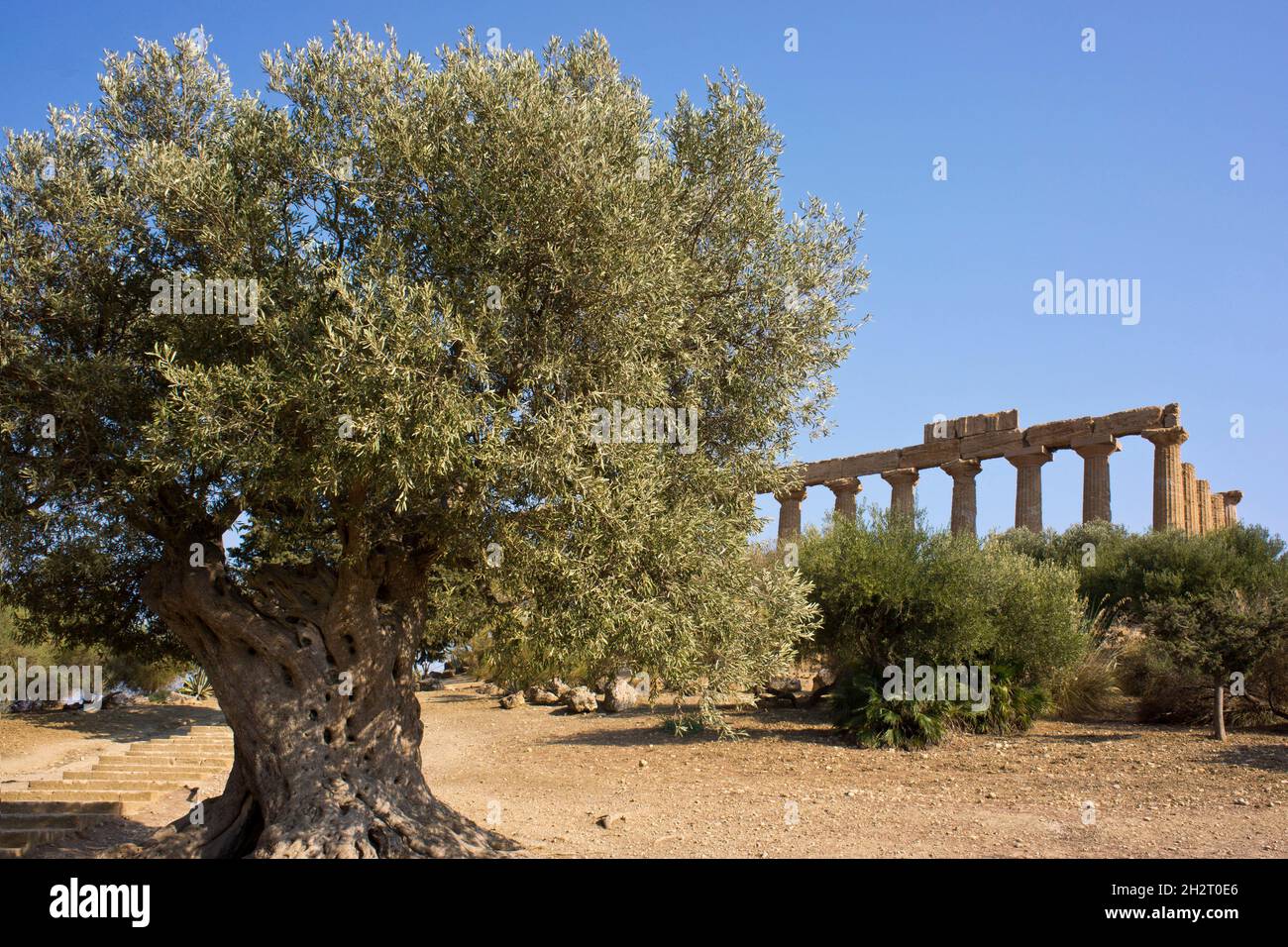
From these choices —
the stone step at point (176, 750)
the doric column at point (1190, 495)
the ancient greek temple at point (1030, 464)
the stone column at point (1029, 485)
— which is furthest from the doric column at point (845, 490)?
the stone step at point (176, 750)

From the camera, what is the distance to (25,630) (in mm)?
13430

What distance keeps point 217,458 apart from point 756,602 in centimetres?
567

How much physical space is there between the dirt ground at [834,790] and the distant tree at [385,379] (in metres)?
3.32

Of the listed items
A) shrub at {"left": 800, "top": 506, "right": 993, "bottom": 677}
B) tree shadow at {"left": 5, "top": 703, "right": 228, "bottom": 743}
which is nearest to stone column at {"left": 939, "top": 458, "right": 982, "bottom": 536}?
shrub at {"left": 800, "top": 506, "right": 993, "bottom": 677}

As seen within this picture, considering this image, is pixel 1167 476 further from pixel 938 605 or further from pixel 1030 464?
pixel 938 605

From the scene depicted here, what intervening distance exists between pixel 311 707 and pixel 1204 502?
138 feet

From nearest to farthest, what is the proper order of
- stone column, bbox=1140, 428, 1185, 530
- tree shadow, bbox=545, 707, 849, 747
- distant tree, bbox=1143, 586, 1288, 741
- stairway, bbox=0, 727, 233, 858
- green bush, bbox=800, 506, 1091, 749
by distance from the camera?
stairway, bbox=0, 727, 233, 858, distant tree, bbox=1143, 586, 1288, 741, green bush, bbox=800, 506, 1091, 749, tree shadow, bbox=545, 707, 849, 747, stone column, bbox=1140, 428, 1185, 530

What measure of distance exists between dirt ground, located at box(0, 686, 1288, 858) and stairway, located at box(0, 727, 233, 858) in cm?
33

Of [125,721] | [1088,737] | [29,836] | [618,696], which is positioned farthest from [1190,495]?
[29,836]

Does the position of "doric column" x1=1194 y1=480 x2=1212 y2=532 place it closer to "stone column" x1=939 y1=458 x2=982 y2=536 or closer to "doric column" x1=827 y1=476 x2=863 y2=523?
"stone column" x1=939 y1=458 x2=982 y2=536

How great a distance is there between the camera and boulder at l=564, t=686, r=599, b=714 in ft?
91.5

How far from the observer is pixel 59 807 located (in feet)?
Result: 47.0
